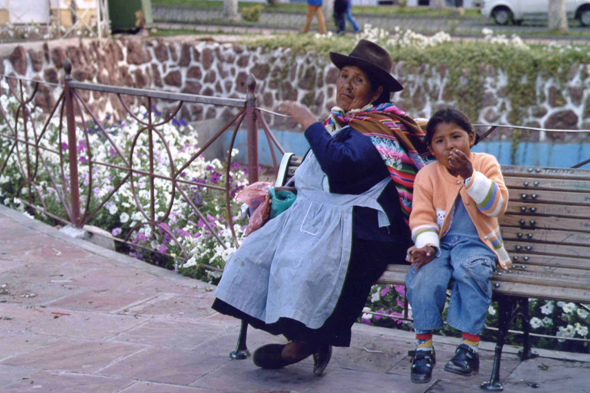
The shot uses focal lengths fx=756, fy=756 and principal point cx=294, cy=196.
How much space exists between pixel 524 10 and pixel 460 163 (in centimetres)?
1875

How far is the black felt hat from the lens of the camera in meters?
3.11

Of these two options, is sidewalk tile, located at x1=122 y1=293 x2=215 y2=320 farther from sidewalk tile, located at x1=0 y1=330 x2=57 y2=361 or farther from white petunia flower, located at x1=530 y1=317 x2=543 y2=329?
white petunia flower, located at x1=530 y1=317 x2=543 y2=329

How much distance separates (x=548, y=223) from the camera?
3.12 meters

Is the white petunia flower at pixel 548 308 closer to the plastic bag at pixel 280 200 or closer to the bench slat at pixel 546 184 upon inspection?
the bench slat at pixel 546 184

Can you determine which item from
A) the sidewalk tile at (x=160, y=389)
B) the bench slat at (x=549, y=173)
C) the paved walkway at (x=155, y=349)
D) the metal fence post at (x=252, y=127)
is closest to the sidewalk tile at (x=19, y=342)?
the paved walkway at (x=155, y=349)

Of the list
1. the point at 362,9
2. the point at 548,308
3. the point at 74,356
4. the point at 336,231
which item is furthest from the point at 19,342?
the point at 362,9

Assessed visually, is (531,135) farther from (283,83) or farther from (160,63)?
(160,63)

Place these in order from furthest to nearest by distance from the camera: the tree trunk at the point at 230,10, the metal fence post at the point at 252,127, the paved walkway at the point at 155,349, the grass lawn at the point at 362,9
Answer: the grass lawn at the point at 362,9, the tree trunk at the point at 230,10, the metal fence post at the point at 252,127, the paved walkway at the point at 155,349

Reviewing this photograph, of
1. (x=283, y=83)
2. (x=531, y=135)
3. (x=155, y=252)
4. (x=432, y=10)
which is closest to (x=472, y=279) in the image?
(x=155, y=252)

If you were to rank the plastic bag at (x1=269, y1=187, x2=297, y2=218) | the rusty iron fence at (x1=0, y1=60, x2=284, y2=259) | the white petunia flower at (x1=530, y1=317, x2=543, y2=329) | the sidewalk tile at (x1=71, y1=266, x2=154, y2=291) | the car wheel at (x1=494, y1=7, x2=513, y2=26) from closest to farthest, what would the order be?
the plastic bag at (x1=269, y1=187, x2=297, y2=218), the white petunia flower at (x1=530, y1=317, x2=543, y2=329), the rusty iron fence at (x1=0, y1=60, x2=284, y2=259), the sidewalk tile at (x1=71, y1=266, x2=154, y2=291), the car wheel at (x1=494, y1=7, x2=513, y2=26)

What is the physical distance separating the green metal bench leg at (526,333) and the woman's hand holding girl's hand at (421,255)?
530 mm

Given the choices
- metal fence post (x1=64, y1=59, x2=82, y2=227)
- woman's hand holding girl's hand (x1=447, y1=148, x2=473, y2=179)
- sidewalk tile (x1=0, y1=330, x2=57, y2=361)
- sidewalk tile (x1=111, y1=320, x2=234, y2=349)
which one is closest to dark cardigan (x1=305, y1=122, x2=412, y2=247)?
woman's hand holding girl's hand (x1=447, y1=148, x2=473, y2=179)

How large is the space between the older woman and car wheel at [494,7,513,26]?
18380mm

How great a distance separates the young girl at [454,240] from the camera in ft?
9.09
